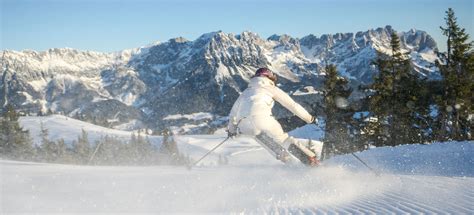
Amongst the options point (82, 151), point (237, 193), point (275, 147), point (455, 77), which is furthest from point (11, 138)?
point (237, 193)

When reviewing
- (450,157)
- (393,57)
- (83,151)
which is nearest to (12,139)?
(83,151)

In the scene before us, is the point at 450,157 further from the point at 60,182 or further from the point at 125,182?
the point at 60,182

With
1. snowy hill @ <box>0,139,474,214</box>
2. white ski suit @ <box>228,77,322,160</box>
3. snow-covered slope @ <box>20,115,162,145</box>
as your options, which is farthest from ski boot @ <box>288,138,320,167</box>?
snow-covered slope @ <box>20,115,162,145</box>

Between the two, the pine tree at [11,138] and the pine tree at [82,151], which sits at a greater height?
the pine tree at [11,138]

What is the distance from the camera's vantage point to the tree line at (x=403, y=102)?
33031 millimetres

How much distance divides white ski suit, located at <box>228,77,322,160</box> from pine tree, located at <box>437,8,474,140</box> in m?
26.4

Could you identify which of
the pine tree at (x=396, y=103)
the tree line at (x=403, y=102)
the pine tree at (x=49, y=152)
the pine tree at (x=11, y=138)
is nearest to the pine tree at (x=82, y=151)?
the pine tree at (x=49, y=152)

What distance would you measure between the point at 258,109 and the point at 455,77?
91.6 feet

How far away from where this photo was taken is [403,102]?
34906 mm

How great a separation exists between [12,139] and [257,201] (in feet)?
182

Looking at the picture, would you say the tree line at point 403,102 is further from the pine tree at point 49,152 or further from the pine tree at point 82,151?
the pine tree at point 82,151

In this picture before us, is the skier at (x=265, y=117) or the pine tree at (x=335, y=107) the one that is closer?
the skier at (x=265, y=117)

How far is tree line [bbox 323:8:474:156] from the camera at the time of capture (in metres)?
33.0

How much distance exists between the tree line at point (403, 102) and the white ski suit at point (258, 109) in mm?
22024
